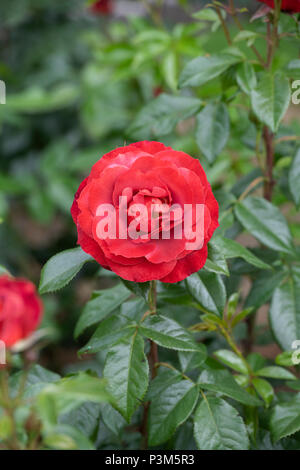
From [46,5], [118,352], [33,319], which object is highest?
[46,5]

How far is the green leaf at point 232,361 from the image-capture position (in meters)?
0.73

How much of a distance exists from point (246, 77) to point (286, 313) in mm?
352

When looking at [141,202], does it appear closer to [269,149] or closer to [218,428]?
[218,428]

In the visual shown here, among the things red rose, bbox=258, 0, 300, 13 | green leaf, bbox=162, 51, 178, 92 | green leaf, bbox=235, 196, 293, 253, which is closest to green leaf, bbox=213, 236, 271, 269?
green leaf, bbox=235, 196, 293, 253

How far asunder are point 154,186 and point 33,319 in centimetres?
19

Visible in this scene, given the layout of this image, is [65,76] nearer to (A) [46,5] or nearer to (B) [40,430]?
(A) [46,5]

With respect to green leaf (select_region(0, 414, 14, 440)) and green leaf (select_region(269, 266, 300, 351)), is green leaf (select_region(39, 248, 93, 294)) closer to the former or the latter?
green leaf (select_region(0, 414, 14, 440))

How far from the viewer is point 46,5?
6.19 ft

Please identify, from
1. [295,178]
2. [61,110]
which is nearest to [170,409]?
[295,178]

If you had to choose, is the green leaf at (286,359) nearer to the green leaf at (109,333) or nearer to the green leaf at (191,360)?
the green leaf at (191,360)

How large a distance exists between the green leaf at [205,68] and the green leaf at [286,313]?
34 centimetres

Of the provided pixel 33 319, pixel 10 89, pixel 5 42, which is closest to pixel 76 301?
pixel 10 89

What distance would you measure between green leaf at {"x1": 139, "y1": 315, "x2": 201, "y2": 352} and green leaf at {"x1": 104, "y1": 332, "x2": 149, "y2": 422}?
0.02 meters

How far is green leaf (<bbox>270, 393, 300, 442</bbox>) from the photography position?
601 millimetres
